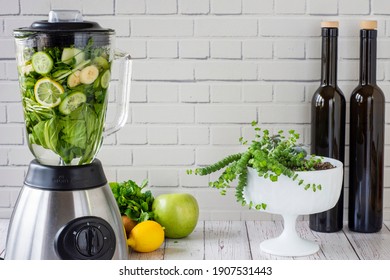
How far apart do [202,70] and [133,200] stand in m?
0.39

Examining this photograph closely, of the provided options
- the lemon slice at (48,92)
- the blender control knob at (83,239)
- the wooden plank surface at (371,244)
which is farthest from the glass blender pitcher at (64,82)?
the wooden plank surface at (371,244)

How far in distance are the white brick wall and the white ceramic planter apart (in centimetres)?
31

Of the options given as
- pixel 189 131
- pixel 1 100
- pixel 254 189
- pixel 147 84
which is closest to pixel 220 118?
pixel 189 131

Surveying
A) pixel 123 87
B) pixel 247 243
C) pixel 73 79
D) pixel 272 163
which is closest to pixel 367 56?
pixel 272 163

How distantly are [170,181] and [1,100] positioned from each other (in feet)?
1.61

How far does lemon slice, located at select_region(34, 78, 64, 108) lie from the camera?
1.45 metres

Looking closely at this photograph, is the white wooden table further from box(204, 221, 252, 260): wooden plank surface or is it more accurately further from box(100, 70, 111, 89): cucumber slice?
box(100, 70, 111, 89): cucumber slice

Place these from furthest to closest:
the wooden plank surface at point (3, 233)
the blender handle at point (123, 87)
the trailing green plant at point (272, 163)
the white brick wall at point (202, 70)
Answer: the white brick wall at point (202, 70) → the wooden plank surface at point (3, 233) → the trailing green plant at point (272, 163) → the blender handle at point (123, 87)

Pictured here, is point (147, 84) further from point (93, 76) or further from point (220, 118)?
point (93, 76)

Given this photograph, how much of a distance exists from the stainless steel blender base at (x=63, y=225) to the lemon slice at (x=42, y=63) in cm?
20

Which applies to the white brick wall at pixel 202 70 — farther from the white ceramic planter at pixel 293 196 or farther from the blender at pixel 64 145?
the blender at pixel 64 145

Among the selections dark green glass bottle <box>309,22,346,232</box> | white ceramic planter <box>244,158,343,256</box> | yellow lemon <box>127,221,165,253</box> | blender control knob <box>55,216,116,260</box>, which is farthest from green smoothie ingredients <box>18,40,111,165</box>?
dark green glass bottle <box>309,22,346,232</box>

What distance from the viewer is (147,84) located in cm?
199

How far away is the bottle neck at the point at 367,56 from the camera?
185 cm
